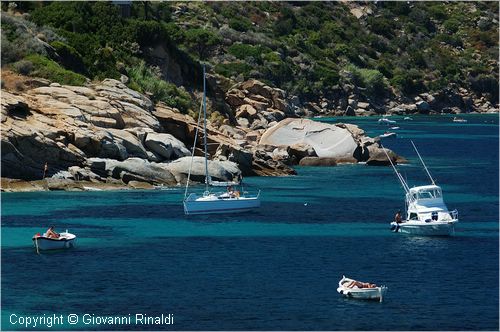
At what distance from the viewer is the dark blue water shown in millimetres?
45062

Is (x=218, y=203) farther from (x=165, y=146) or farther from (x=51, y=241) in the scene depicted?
(x=51, y=241)

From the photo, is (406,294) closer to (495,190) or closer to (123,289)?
(123,289)

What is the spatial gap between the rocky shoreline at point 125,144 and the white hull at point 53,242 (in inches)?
747

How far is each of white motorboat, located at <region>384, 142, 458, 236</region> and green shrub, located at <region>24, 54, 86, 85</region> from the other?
1568 inches

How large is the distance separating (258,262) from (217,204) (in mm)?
17008

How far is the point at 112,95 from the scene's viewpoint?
95125 millimetres

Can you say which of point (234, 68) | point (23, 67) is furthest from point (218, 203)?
point (234, 68)

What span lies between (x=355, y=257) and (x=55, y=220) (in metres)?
19.5

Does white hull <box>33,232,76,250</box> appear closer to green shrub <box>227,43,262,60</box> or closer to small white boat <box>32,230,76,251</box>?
small white boat <box>32,230,76,251</box>

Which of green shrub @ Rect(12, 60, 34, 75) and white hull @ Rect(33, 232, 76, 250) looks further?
green shrub @ Rect(12, 60, 34, 75)

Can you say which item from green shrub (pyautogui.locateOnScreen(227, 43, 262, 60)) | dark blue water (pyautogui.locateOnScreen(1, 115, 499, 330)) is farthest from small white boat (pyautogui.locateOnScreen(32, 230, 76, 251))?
green shrub (pyautogui.locateOnScreen(227, 43, 262, 60))

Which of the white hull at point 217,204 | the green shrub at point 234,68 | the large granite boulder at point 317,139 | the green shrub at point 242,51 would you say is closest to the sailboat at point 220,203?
the white hull at point 217,204

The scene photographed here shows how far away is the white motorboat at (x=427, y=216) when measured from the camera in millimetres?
64062

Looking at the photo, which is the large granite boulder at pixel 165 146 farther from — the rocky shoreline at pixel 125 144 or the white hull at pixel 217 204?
the white hull at pixel 217 204
